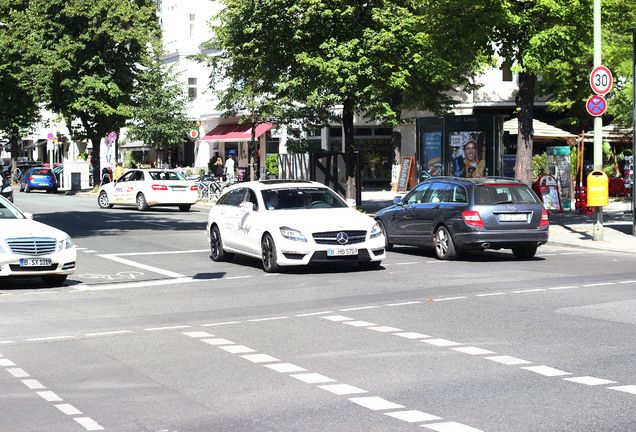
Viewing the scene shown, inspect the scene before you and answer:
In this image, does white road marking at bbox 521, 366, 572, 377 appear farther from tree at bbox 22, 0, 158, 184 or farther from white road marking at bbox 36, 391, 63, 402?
tree at bbox 22, 0, 158, 184

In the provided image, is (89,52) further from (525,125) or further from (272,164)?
(525,125)

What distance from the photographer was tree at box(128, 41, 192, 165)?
2356 inches

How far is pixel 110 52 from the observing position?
189 feet

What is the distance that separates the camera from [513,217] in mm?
18562

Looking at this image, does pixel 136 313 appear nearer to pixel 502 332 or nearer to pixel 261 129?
pixel 502 332

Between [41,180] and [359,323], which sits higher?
[41,180]

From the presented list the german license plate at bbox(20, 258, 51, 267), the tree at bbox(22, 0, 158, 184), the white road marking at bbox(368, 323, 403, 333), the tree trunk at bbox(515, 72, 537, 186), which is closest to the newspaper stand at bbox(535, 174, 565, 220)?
the tree trunk at bbox(515, 72, 537, 186)

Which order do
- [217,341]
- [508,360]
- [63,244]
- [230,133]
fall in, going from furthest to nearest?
[230,133]
[63,244]
[217,341]
[508,360]

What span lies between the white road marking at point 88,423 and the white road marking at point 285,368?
6.88 ft

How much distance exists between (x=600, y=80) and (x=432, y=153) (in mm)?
8322

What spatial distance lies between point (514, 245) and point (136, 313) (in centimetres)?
854

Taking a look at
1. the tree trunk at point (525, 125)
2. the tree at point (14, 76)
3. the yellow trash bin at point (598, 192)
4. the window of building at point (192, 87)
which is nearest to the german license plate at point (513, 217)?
the yellow trash bin at point (598, 192)

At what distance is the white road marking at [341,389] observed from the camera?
759cm

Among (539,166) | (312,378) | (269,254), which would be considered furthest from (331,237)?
(539,166)
